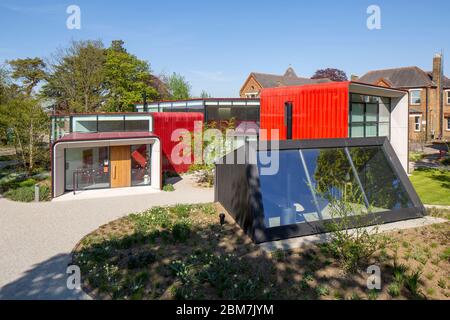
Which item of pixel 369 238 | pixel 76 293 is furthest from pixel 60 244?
pixel 369 238

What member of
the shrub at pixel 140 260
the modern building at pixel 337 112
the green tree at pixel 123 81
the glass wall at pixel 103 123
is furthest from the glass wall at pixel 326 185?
the green tree at pixel 123 81

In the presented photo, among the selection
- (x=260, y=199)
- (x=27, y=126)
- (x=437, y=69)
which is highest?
(x=437, y=69)

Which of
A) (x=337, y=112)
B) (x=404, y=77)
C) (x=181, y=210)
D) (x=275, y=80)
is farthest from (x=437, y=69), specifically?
(x=181, y=210)

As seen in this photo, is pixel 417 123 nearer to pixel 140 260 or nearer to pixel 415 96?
pixel 415 96

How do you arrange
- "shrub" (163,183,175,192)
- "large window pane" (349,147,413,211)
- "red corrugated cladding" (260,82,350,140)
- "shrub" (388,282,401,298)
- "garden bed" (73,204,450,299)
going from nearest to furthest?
"shrub" (388,282,401,298)
"garden bed" (73,204,450,299)
"large window pane" (349,147,413,211)
"red corrugated cladding" (260,82,350,140)
"shrub" (163,183,175,192)

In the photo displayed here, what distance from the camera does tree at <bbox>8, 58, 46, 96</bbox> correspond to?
161ft

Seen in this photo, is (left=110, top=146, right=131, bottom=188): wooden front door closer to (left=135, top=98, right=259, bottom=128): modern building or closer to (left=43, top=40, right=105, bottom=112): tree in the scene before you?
(left=135, top=98, right=259, bottom=128): modern building

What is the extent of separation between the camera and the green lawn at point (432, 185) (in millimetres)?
13207

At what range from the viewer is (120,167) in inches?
689

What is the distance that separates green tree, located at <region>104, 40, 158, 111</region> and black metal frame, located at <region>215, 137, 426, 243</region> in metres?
32.9

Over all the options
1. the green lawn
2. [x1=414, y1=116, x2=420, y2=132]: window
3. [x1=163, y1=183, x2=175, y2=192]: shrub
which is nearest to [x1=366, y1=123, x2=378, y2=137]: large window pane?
the green lawn

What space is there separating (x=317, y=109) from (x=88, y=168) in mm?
12439

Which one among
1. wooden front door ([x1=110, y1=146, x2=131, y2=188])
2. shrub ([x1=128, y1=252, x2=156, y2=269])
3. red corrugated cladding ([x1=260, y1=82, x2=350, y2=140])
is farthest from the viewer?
wooden front door ([x1=110, y1=146, x2=131, y2=188])

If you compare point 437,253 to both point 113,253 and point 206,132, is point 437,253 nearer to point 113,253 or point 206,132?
point 113,253
